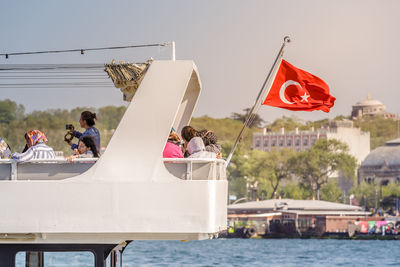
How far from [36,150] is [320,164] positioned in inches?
5976

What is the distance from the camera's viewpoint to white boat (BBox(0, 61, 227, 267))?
11180 mm

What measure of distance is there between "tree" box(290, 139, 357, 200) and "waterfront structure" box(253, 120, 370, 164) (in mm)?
12223

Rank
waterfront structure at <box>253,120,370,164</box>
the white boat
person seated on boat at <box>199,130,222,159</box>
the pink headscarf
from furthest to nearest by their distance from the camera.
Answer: waterfront structure at <box>253,120,370,164</box>
person seated on boat at <box>199,130,222,159</box>
the pink headscarf
the white boat

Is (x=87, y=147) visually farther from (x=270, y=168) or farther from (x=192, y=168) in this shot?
(x=270, y=168)

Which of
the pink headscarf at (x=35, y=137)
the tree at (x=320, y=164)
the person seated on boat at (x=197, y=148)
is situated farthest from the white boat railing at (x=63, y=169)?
the tree at (x=320, y=164)

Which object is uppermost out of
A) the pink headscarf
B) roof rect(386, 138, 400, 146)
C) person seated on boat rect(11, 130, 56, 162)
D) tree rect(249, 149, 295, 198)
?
roof rect(386, 138, 400, 146)

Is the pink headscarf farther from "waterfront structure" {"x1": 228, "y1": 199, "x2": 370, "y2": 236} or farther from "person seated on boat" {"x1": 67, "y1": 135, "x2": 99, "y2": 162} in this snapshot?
"waterfront structure" {"x1": 228, "y1": 199, "x2": 370, "y2": 236}

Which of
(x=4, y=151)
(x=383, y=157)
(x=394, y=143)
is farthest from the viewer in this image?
(x=394, y=143)

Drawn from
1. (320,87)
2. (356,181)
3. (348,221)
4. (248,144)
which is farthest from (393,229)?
(320,87)

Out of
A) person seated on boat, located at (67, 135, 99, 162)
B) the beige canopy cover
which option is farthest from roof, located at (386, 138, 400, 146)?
person seated on boat, located at (67, 135, 99, 162)

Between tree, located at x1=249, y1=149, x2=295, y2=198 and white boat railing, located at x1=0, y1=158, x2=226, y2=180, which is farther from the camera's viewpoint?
tree, located at x1=249, y1=149, x2=295, y2=198

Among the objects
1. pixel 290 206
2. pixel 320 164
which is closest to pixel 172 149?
→ pixel 290 206

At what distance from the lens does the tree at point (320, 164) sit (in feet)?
524

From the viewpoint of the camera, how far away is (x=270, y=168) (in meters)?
159
